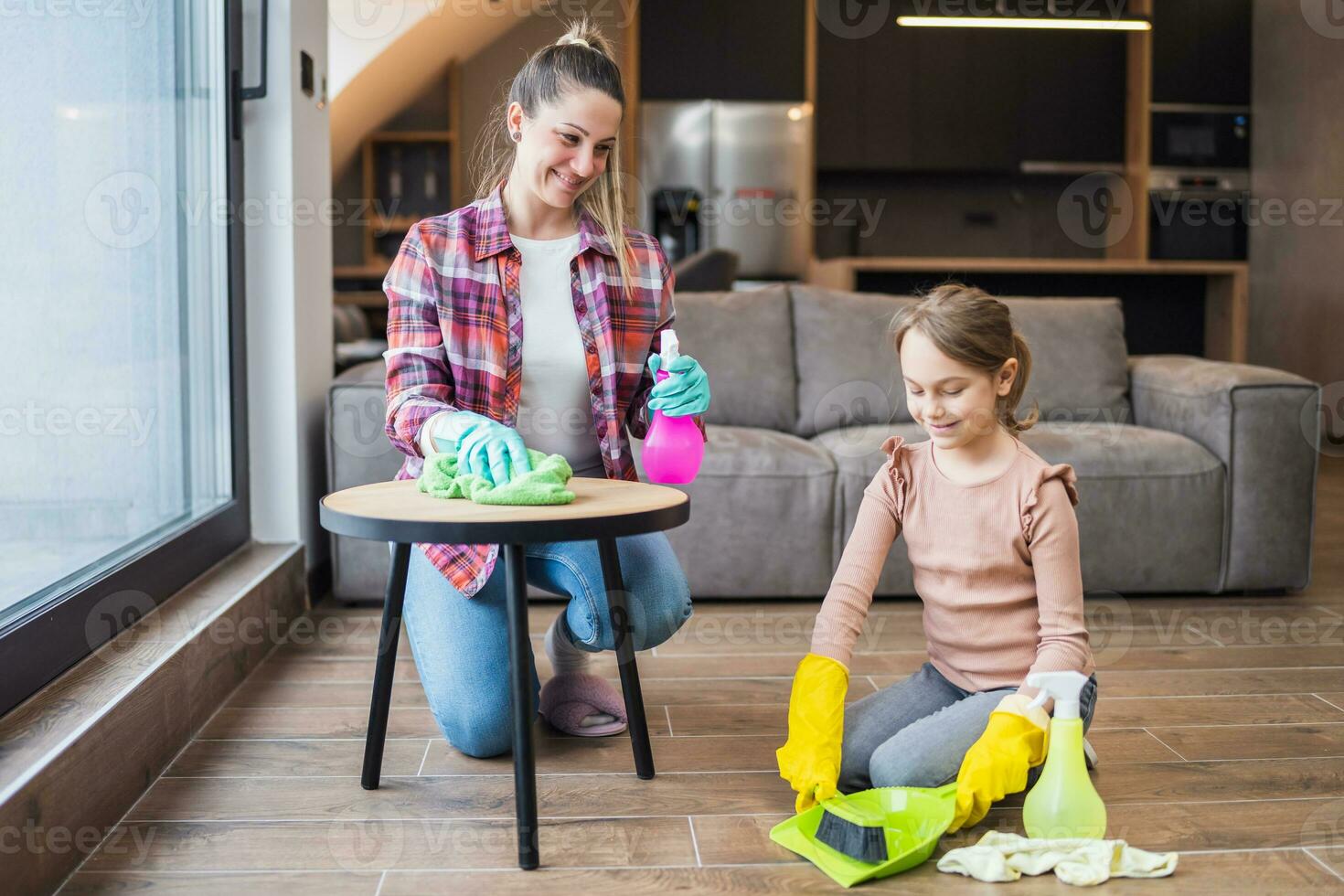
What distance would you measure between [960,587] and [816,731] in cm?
28

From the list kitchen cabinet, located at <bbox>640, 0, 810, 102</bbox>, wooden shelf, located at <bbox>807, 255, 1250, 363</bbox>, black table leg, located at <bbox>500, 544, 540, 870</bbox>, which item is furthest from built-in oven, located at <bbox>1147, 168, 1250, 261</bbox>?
black table leg, located at <bbox>500, 544, 540, 870</bbox>

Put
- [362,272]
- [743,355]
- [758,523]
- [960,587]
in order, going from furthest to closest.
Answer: [362,272] < [743,355] < [758,523] < [960,587]

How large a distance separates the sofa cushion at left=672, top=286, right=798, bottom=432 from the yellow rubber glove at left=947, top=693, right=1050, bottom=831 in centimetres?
165

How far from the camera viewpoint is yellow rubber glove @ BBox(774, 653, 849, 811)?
4.68 ft

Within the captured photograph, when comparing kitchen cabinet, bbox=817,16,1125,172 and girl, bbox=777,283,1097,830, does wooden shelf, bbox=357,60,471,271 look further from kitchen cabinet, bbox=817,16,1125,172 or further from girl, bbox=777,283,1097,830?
girl, bbox=777,283,1097,830

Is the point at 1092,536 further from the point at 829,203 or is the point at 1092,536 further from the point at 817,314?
the point at 829,203

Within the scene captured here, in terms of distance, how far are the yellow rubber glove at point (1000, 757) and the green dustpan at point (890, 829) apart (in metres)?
0.03

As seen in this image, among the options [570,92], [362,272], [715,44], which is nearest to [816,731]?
[570,92]

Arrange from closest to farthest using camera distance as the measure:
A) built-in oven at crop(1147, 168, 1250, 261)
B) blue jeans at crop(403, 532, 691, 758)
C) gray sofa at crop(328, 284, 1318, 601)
→ blue jeans at crop(403, 532, 691, 758) → gray sofa at crop(328, 284, 1318, 601) → built-in oven at crop(1147, 168, 1250, 261)

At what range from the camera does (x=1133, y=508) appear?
2.68m

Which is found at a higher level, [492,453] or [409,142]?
[409,142]

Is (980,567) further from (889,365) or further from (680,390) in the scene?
(889,365)

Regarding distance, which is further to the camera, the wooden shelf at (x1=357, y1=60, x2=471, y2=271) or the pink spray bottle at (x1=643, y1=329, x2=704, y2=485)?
the wooden shelf at (x1=357, y1=60, x2=471, y2=271)

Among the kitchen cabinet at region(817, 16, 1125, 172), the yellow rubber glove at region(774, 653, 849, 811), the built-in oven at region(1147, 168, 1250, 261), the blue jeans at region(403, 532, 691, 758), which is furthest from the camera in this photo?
the kitchen cabinet at region(817, 16, 1125, 172)
